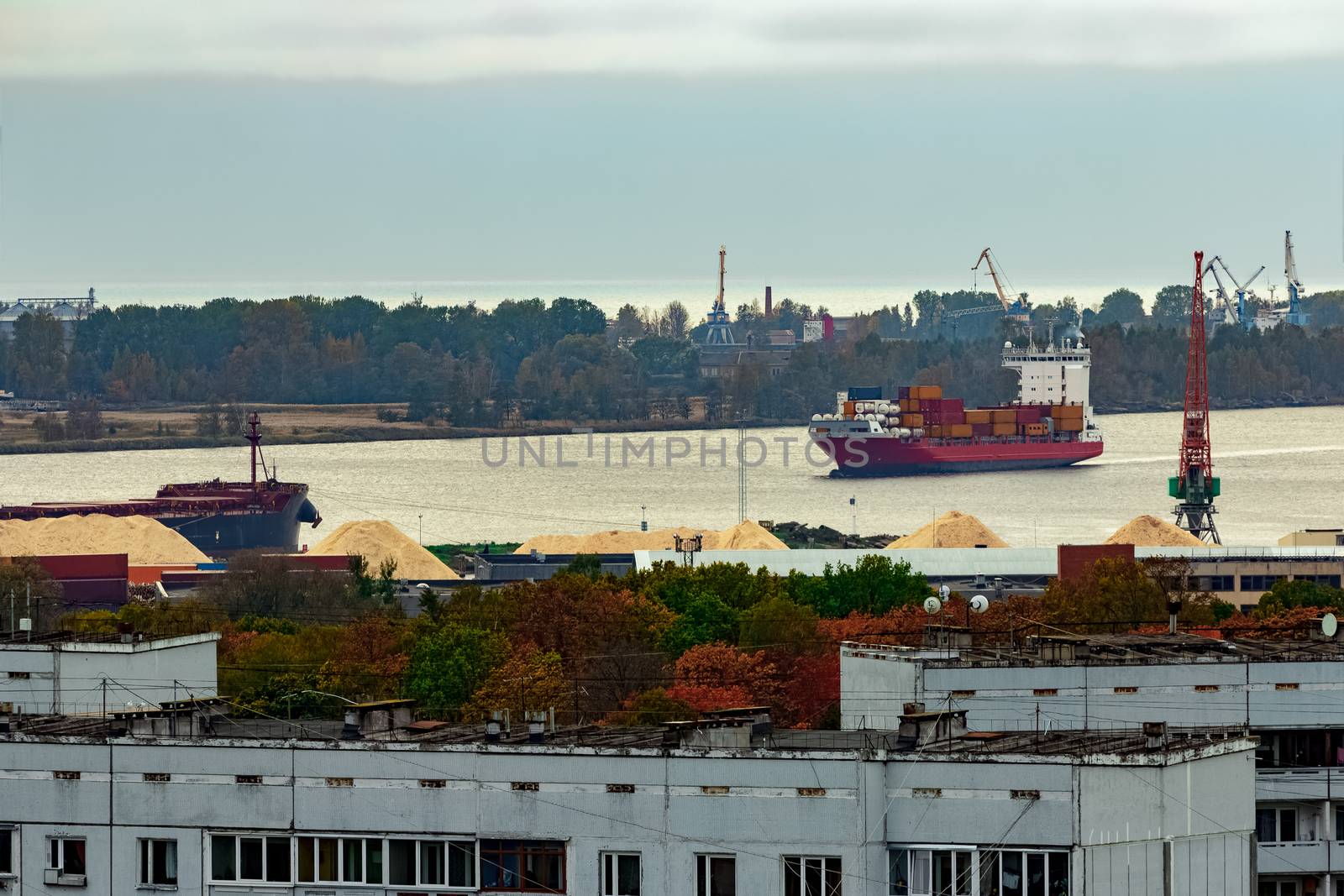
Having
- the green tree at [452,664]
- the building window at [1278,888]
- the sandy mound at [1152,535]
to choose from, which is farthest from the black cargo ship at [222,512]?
the building window at [1278,888]

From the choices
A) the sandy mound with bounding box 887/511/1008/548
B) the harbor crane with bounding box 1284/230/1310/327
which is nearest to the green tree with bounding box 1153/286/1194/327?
the harbor crane with bounding box 1284/230/1310/327

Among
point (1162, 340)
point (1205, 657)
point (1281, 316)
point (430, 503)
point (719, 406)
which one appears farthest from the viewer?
point (1281, 316)

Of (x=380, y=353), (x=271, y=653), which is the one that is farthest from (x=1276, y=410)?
(x=271, y=653)

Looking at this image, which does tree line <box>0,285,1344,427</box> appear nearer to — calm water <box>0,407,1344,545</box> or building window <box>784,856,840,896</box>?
calm water <box>0,407,1344,545</box>

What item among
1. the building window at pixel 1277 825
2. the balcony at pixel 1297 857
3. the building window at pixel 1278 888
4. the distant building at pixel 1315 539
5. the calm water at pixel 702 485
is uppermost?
the building window at pixel 1277 825

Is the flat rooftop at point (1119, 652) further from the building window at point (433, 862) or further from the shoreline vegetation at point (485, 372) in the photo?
the shoreline vegetation at point (485, 372)

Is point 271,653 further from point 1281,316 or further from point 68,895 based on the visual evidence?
point 1281,316
